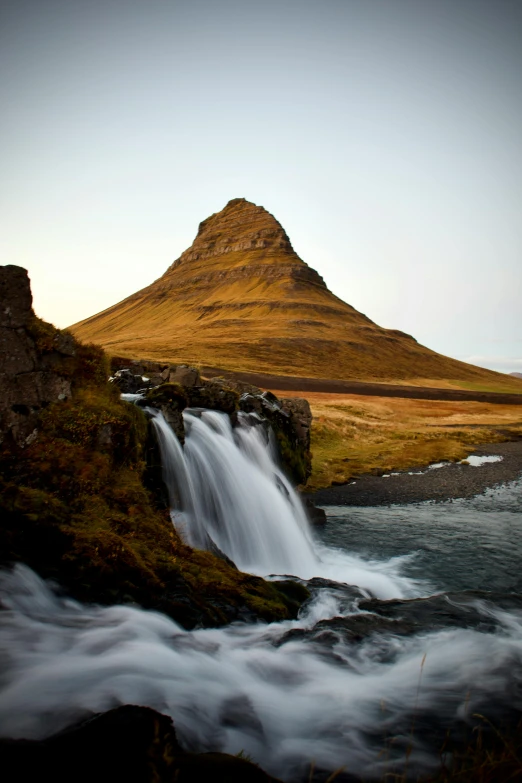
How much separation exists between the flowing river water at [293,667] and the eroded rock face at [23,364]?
3.39 m

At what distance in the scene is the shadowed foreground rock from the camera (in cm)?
338

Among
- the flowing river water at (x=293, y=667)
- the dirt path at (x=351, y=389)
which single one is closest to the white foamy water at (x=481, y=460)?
the flowing river water at (x=293, y=667)

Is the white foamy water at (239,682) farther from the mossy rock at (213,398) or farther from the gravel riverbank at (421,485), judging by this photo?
the gravel riverbank at (421,485)

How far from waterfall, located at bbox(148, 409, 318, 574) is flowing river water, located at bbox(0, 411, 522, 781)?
149mm

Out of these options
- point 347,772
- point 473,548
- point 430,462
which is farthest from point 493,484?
point 347,772

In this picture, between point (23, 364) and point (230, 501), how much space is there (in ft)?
26.0

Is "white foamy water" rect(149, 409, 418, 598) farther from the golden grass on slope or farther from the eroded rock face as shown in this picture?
the golden grass on slope

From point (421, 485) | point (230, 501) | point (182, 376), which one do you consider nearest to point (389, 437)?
point (421, 485)

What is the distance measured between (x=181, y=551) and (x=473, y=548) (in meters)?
11.8

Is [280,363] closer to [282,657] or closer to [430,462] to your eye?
[430,462]

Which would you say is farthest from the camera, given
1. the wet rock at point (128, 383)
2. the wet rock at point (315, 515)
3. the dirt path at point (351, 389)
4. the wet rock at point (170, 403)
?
the dirt path at point (351, 389)

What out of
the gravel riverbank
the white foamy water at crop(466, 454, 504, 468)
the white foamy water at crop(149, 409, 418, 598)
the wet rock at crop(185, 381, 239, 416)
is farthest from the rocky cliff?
the white foamy water at crop(466, 454, 504, 468)

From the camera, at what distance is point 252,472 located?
1711cm

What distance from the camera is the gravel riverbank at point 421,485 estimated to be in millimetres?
22875
